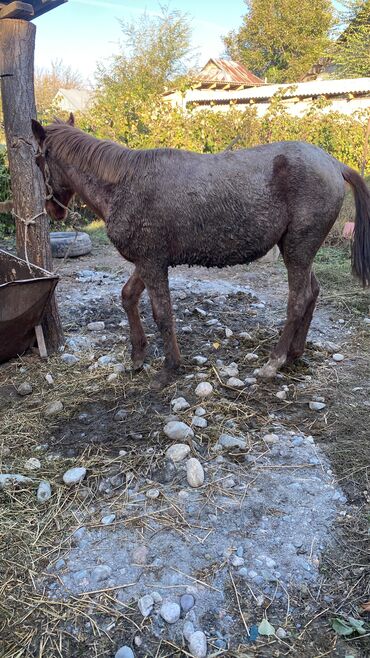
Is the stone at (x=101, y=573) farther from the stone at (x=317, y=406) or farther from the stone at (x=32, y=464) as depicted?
the stone at (x=317, y=406)

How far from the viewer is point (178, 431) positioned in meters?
3.07

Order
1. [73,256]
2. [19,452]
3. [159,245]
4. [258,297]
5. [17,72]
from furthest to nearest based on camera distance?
1. [73,256]
2. [258,297]
3. [17,72]
4. [159,245]
5. [19,452]

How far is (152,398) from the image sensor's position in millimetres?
3604

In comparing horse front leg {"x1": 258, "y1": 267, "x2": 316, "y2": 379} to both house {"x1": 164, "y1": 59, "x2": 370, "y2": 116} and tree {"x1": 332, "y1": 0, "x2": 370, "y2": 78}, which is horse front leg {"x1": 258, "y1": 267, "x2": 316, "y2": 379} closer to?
house {"x1": 164, "y1": 59, "x2": 370, "y2": 116}

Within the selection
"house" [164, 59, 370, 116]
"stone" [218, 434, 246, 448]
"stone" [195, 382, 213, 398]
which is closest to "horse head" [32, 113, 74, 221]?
"stone" [195, 382, 213, 398]

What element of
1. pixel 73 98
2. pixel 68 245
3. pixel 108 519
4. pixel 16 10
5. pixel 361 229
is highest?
pixel 73 98

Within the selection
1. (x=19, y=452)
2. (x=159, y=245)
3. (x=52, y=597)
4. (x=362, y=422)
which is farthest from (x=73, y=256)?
(x=52, y=597)

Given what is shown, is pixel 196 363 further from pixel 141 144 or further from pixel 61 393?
pixel 141 144

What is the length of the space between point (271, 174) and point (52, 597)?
2963 millimetres

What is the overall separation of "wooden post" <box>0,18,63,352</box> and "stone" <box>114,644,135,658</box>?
10.7 feet

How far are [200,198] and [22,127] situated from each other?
1.68 m

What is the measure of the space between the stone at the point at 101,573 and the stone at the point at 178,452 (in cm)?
82

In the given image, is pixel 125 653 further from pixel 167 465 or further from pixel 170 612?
pixel 167 465

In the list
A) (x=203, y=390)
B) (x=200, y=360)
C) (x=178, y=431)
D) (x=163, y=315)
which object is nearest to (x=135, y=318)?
(x=163, y=315)
